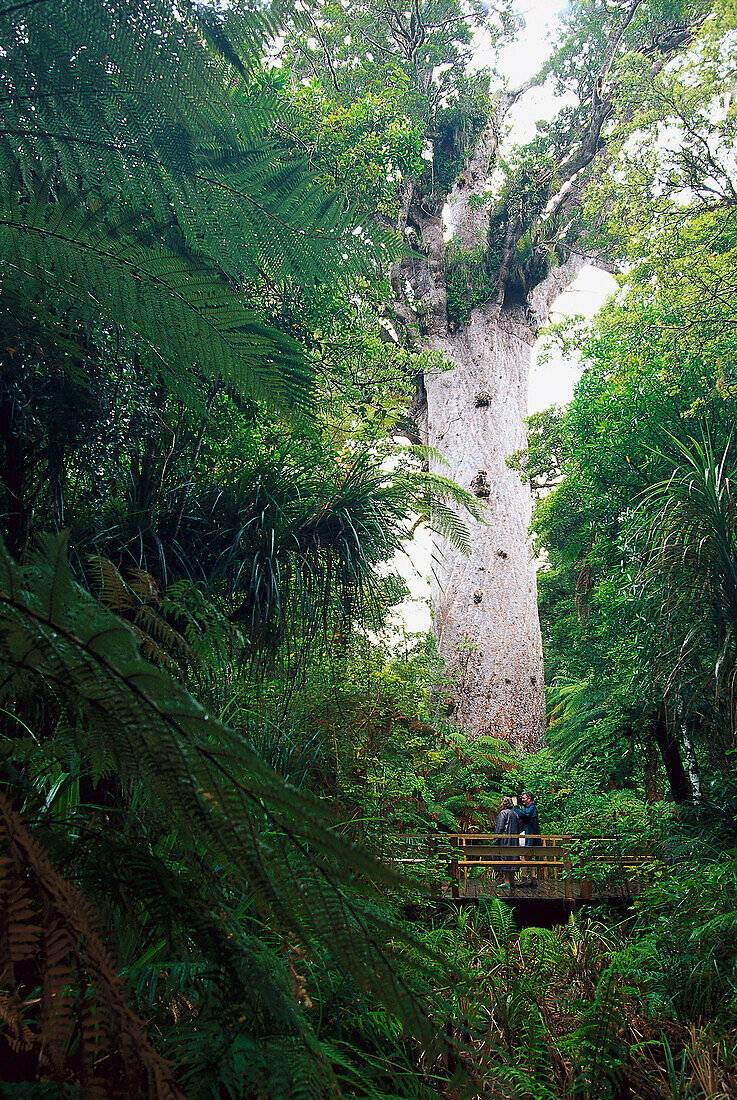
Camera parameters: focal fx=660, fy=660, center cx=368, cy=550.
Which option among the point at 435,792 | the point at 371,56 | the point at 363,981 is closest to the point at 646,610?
the point at 435,792

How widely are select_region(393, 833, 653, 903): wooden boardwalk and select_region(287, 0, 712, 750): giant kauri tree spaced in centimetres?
234

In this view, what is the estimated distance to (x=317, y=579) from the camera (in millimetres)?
3195

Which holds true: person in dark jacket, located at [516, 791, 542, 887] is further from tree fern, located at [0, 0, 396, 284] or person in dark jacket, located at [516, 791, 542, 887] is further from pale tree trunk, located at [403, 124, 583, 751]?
tree fern, located at [0, 0, 396, 284]

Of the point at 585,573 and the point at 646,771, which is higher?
the point at 585,573

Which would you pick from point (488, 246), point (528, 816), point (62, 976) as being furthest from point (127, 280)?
point (488, 246)

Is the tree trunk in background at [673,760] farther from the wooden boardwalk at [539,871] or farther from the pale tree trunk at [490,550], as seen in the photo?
the pale tree trunk at [490,550]

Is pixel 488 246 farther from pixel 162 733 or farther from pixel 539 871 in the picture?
pixel 162 733

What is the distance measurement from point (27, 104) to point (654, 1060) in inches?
133

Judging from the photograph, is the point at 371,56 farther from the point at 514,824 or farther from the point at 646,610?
the point at 514,824

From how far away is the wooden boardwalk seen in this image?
400cm

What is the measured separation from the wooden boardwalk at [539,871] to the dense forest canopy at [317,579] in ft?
0.25

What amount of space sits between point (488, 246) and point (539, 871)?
26.3 ft

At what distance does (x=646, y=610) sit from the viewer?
4.62m

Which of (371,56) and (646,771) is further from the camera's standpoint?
(371,56)
